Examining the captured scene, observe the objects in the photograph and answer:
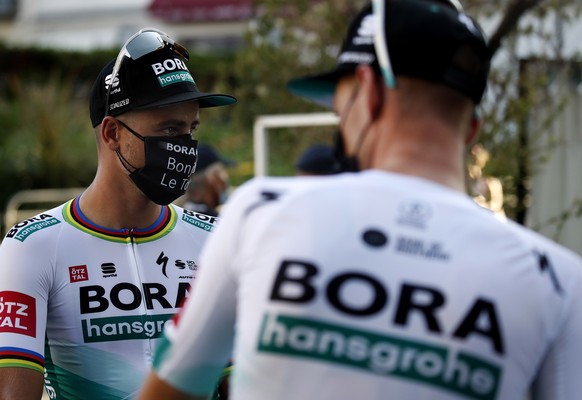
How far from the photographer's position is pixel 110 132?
4156mm

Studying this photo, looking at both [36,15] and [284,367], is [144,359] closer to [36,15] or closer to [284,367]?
[284,367]

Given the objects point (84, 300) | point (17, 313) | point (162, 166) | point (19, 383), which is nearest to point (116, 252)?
point (84, 300)

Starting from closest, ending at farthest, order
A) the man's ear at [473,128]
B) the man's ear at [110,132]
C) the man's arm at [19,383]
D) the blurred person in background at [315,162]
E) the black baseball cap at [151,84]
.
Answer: the man's ear at [473,128]
the man's arm at [19,383]
the black baseball cap at [151,84]
the man's ear at [110,132]
the blurred person in background at [315,162]

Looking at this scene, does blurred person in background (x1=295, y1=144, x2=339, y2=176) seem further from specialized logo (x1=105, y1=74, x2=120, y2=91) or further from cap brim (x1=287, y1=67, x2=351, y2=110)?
cap brim (x1=287, y1=67, x2=351, y2=110)

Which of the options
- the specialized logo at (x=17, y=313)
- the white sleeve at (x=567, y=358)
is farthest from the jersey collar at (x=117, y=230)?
the white sleeve at (x=567, y=358)

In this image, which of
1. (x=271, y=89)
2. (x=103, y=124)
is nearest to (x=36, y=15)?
(x=271, y=89)

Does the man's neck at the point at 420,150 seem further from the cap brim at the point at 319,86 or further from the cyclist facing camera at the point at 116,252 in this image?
the cyclist facing camera at the point at 116,252

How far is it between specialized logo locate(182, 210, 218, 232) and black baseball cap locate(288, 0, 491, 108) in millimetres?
1906

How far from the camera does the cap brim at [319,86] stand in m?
2.43

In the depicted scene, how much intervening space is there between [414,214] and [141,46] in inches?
83.9

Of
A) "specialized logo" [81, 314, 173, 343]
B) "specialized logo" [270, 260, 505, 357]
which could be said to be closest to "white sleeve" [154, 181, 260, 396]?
"specialized logo" [270, 260, 505, 357]

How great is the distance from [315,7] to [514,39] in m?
1.75

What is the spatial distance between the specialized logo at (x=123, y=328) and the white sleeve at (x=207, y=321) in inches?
60.9

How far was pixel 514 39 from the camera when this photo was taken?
909cm
